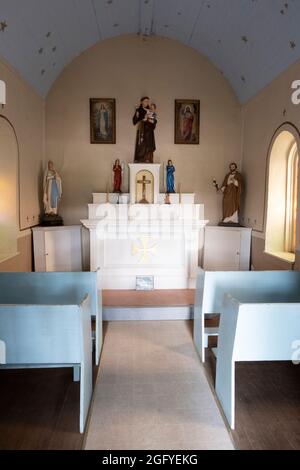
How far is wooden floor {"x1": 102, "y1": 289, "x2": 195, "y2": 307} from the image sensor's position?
17.4ft

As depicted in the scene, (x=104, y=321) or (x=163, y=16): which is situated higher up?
(x=163, y=16)

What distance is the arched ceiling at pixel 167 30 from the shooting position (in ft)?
15.6

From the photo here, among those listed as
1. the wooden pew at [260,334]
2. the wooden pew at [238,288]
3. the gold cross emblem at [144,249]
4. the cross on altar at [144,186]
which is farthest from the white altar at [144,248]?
the wooden pew at [260,334]

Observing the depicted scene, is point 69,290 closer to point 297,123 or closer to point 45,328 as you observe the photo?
point 45,328

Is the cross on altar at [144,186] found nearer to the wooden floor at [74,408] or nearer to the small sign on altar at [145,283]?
the small sign on altar at [145,283]

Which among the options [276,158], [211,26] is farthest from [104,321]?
[211,26]

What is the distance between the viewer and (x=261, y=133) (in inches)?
251

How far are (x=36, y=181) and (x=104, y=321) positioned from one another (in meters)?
3.22

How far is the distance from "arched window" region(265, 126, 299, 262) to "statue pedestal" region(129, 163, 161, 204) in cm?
210

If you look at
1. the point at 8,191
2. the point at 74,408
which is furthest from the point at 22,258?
the point at 74,408

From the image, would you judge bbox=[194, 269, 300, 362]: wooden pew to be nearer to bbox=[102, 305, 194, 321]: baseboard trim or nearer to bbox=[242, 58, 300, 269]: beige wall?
bbox=[102, 305, 194, 321]: baseboard trim

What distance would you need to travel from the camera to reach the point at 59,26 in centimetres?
569

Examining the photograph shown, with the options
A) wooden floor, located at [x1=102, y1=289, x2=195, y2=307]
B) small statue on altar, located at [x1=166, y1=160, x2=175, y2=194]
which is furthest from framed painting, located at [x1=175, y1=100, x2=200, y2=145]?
wooden floor, located at [x1=102, y1=289, x2=195, y2=307]

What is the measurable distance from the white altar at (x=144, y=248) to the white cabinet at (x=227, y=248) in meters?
0.88
